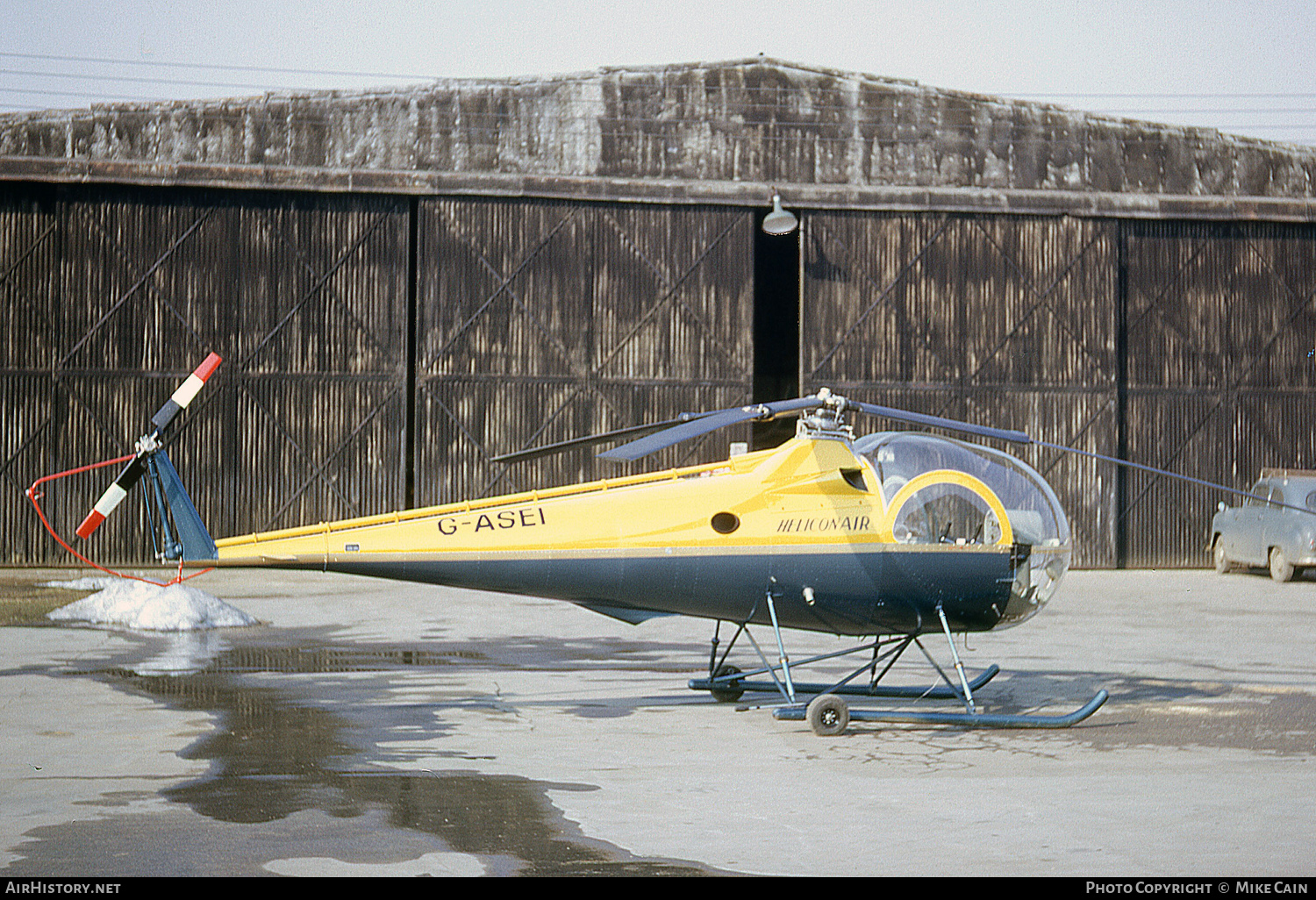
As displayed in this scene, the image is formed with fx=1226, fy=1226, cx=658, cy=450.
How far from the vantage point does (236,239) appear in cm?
2664

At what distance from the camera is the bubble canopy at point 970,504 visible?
991 centimetres

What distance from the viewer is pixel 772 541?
9945 millimetres

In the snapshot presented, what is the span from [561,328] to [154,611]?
13373mm

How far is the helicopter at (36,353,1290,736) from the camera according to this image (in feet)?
32.2

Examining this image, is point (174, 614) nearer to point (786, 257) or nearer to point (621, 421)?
point (621, 421)

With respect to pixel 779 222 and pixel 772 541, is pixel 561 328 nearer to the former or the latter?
pixel 779 222

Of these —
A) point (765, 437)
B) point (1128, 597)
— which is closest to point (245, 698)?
point (1128, 597)

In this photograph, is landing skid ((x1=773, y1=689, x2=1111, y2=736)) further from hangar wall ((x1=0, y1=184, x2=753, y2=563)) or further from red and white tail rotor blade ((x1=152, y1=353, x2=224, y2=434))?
hangar wall ((x1=0, y1=184, x2=753, y2=563))

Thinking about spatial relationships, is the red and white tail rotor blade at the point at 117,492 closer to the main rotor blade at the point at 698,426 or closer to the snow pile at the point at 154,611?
the main rotor blade at the point at 698,426

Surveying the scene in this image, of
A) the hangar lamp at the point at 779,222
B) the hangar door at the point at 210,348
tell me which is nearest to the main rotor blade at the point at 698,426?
the hangar lamp at the point at 779,222

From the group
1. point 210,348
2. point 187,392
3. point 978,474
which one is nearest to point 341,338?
point 210,348

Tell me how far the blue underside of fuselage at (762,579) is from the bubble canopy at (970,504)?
162 millimetres
